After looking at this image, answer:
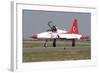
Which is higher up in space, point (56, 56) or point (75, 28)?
point (75, 28)

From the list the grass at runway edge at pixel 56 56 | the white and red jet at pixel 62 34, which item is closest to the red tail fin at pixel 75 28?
the white and red jet at pixel 62 34

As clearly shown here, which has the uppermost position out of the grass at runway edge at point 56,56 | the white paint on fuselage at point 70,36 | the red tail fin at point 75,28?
the red tail fin at point 75,28

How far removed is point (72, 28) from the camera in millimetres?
1812

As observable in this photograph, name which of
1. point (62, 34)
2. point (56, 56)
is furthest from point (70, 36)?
point (56, 56)

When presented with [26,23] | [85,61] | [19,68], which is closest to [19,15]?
[26,23]

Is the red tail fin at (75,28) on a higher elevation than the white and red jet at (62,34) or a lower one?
higher

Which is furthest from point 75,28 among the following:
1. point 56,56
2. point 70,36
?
point 56,56

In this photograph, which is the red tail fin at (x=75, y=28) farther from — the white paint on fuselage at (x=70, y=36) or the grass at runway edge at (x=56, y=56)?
the grass at runway edge at (x=56, y=56)

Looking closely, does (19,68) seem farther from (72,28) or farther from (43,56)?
(72,28)

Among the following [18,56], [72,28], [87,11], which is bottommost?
[18,56]

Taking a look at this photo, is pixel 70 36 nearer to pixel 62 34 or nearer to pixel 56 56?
pixel 62 34

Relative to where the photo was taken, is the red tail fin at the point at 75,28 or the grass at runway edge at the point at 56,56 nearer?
the grass at runway edge at the point at 56,56

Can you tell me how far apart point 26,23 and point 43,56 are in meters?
0.25

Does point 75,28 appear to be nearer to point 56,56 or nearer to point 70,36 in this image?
point 70,36
